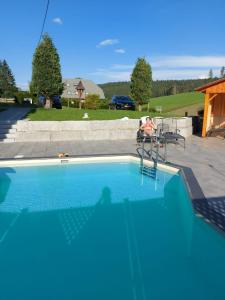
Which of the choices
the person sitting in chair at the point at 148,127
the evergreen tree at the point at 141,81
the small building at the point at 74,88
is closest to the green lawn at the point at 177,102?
the evergreen tree at the point at 141,81

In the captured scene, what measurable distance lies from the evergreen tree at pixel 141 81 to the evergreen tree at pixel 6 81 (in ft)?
134

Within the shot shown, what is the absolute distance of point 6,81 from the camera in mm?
67750

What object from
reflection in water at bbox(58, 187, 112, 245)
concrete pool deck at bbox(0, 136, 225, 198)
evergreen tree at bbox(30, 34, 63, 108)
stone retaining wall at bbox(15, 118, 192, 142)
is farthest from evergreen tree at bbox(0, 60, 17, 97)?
reflection in water at bbox(58, 187, 112, 245)

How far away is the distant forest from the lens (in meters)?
98.4

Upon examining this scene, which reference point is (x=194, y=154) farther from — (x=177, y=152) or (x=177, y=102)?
(x=177, y=102)

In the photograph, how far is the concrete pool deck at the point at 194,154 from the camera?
6887 millimetres

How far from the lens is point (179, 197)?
27.6 feet

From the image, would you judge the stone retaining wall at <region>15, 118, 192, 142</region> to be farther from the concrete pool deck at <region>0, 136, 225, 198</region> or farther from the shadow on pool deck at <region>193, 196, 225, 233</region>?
the shadow on pool deck at <region>193, 196, 225, 233</region>

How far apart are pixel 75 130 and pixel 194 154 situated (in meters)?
6.44

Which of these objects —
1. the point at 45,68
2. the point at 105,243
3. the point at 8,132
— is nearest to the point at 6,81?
the point at 45,68

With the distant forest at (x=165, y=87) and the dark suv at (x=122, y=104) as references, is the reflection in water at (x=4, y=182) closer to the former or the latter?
the dark suv at (x=122, y=104)

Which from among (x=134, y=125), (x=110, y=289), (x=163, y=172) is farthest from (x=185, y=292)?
(x=134, y=125)

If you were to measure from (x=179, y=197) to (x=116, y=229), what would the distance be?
262 cm

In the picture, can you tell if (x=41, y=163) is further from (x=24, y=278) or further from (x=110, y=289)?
(x=110, y=289)
